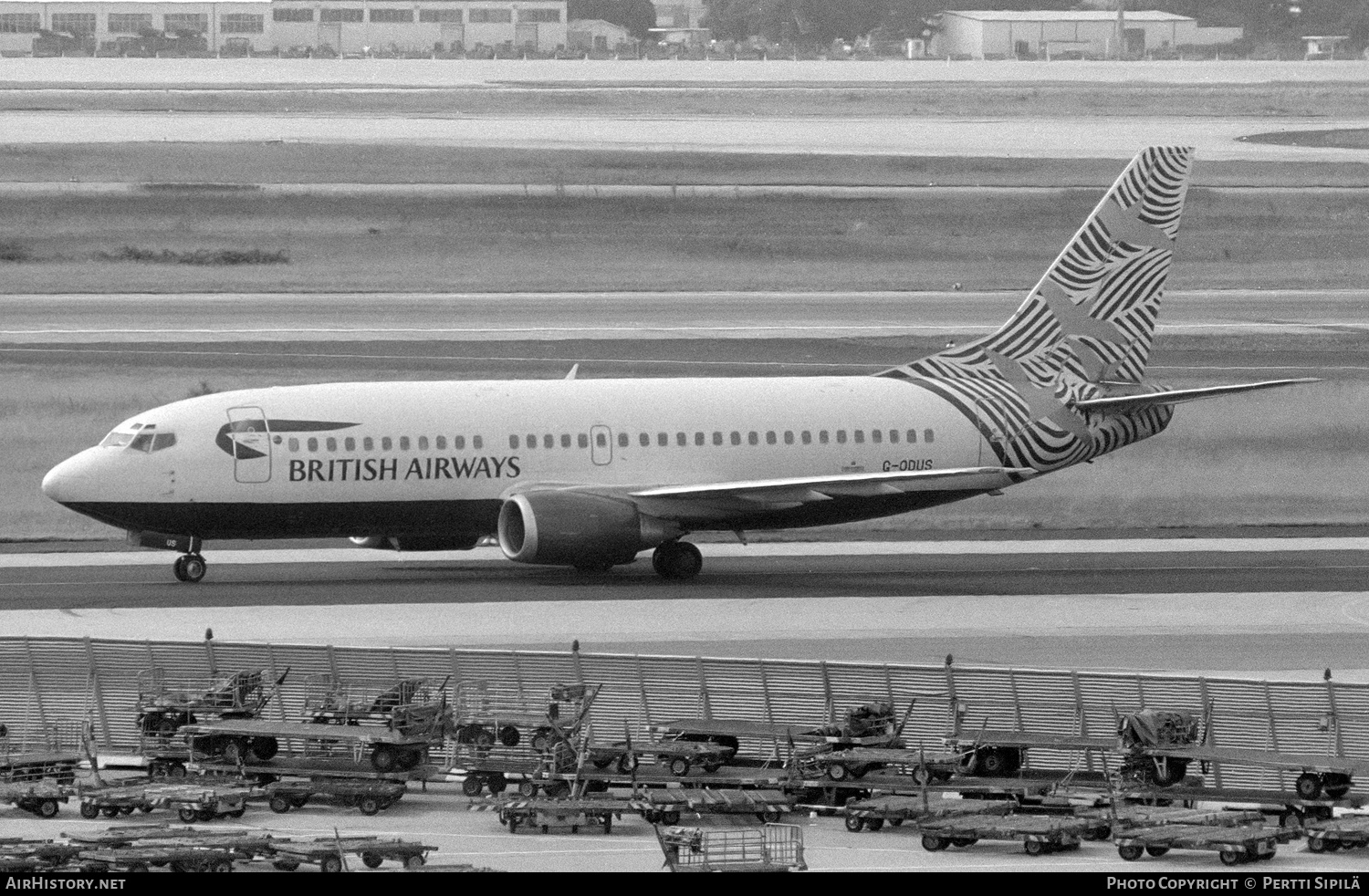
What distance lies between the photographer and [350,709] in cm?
3425

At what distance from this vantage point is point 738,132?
16638cm

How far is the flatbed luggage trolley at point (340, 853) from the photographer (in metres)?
26.3

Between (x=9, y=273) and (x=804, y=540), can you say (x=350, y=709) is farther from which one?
(x=9, y=273)

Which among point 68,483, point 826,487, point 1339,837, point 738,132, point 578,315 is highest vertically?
point 738,132

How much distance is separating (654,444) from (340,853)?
26.4 meters

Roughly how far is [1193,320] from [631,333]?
72.0 ft

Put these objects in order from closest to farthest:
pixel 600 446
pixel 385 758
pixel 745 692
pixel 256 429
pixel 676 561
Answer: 1. pixel 385 758
2. pixel 745 692
3. pixel 256 429
4. pixel 676 561
5. pixel 600 446

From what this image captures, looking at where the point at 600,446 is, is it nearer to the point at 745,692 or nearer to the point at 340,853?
the point at 745,692

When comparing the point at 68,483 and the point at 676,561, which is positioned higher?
the point at 68,483

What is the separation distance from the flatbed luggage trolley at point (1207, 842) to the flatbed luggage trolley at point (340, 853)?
8360 mm

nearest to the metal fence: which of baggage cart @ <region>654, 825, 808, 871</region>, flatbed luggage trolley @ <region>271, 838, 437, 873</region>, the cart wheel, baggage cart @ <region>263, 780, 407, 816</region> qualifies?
the cart wheel

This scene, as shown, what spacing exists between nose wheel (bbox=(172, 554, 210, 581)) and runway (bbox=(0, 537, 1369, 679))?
0.33 metres

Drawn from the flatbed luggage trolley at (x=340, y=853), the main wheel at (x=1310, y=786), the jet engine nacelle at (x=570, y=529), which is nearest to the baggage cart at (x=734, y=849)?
the flatbed luggage trolley at (x=340, y=853)

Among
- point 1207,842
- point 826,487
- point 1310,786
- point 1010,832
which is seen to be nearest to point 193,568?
point 826,487
